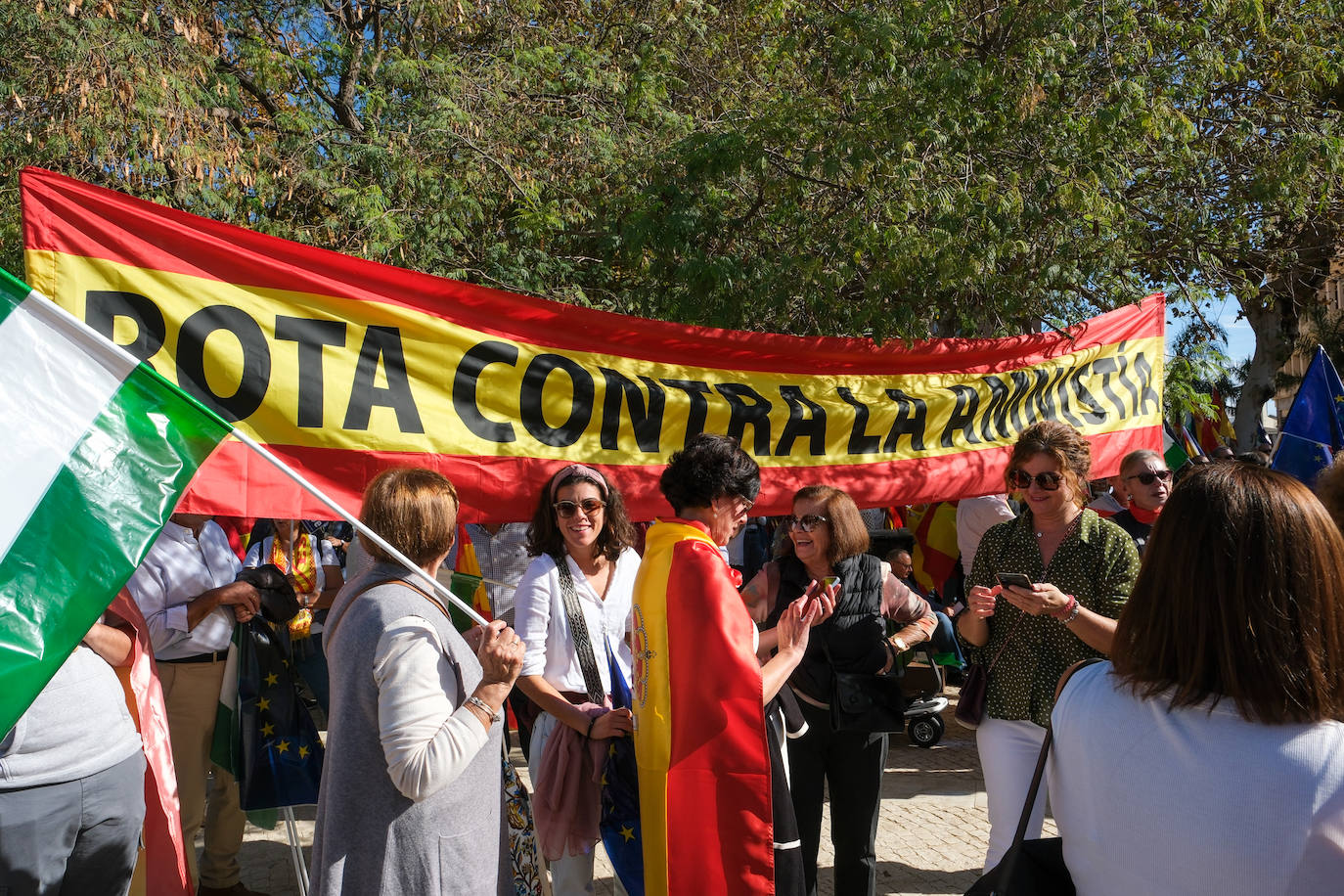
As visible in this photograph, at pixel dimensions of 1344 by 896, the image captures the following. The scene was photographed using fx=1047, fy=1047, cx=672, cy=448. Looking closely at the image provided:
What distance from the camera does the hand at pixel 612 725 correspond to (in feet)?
10.8

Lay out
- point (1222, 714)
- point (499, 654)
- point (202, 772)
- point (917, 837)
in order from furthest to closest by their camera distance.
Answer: point (917, 837), point (202, 772), point (499, 654), point (1222, 714)

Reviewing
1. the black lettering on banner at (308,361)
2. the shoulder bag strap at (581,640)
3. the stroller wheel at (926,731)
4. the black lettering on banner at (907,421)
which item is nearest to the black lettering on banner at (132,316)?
the black lettering on banner at (308,361)

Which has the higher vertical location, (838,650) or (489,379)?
(489,379)

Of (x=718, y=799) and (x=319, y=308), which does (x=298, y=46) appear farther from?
(x=718, y=799)

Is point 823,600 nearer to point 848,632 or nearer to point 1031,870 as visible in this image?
point 848,632

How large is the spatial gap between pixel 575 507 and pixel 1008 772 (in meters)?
1.69

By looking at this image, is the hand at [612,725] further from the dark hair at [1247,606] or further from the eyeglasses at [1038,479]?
the dark hair at [1247,606]

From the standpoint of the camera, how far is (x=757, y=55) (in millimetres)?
9852

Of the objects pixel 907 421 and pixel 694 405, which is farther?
pixel 907 421

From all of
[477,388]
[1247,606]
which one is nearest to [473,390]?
[477,388]

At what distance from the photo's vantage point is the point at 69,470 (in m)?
2.15

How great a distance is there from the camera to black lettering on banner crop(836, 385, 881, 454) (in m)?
5.02

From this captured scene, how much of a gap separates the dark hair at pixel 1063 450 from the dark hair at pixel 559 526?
139 centimetres

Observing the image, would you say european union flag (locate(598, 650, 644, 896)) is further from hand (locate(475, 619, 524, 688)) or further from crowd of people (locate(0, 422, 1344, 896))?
hand (locate(475, 619, 524, 688))
